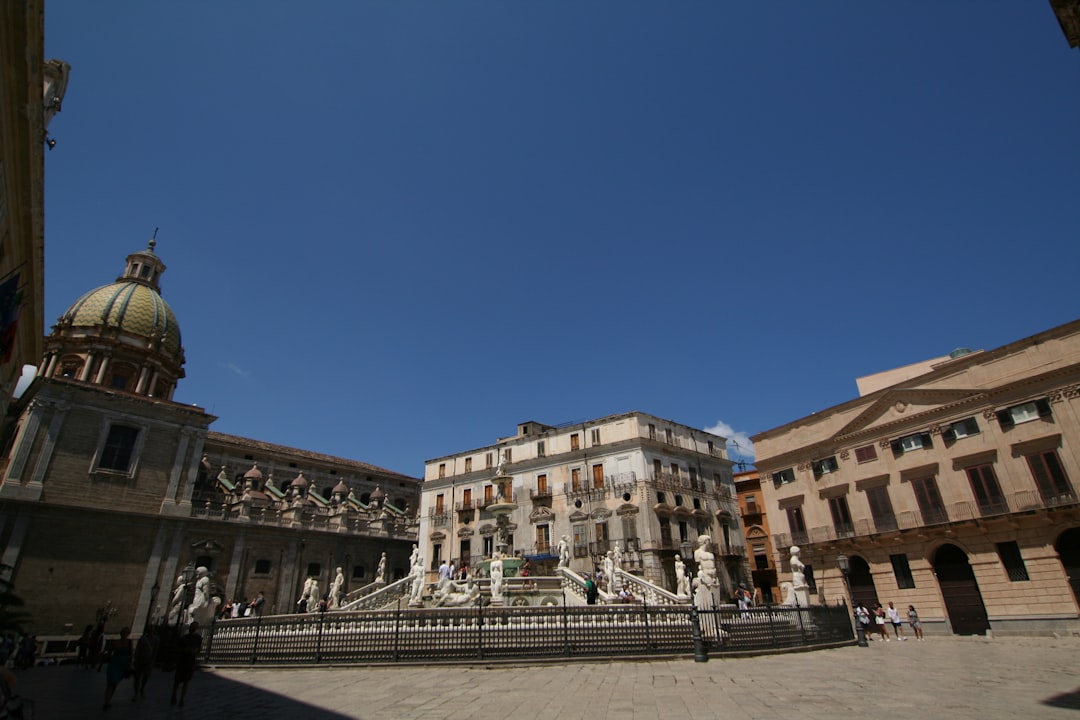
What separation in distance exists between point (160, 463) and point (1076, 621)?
1698 inches

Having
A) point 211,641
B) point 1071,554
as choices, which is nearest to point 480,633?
point 211,641

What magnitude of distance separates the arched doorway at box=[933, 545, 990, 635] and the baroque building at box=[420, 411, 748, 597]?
500 inches

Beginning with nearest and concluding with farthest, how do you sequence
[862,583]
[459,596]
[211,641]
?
[211,641]
[459,596]
[862,583]

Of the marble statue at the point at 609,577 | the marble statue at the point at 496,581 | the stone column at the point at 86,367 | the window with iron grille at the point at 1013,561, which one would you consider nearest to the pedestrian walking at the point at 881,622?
the window with iron grille at the point at 1013,561

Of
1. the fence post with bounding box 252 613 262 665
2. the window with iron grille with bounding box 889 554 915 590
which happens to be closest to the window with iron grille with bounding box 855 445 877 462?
the window with iron grille with bounding box 889 554 915 590

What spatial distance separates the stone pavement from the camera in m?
7.68

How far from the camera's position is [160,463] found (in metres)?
32.0

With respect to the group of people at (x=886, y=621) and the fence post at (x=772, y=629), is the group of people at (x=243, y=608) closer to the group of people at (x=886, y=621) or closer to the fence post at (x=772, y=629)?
the fence post at (x=772, y=629)

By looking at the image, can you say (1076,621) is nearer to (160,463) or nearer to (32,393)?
(160,463)

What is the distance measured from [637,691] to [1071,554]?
2164 cm

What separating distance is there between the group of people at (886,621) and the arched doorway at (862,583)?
69cm

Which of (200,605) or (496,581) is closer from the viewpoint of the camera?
(200,605)

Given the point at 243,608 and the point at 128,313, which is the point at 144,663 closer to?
the point at 243,608

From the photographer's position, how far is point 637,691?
9289 mm
